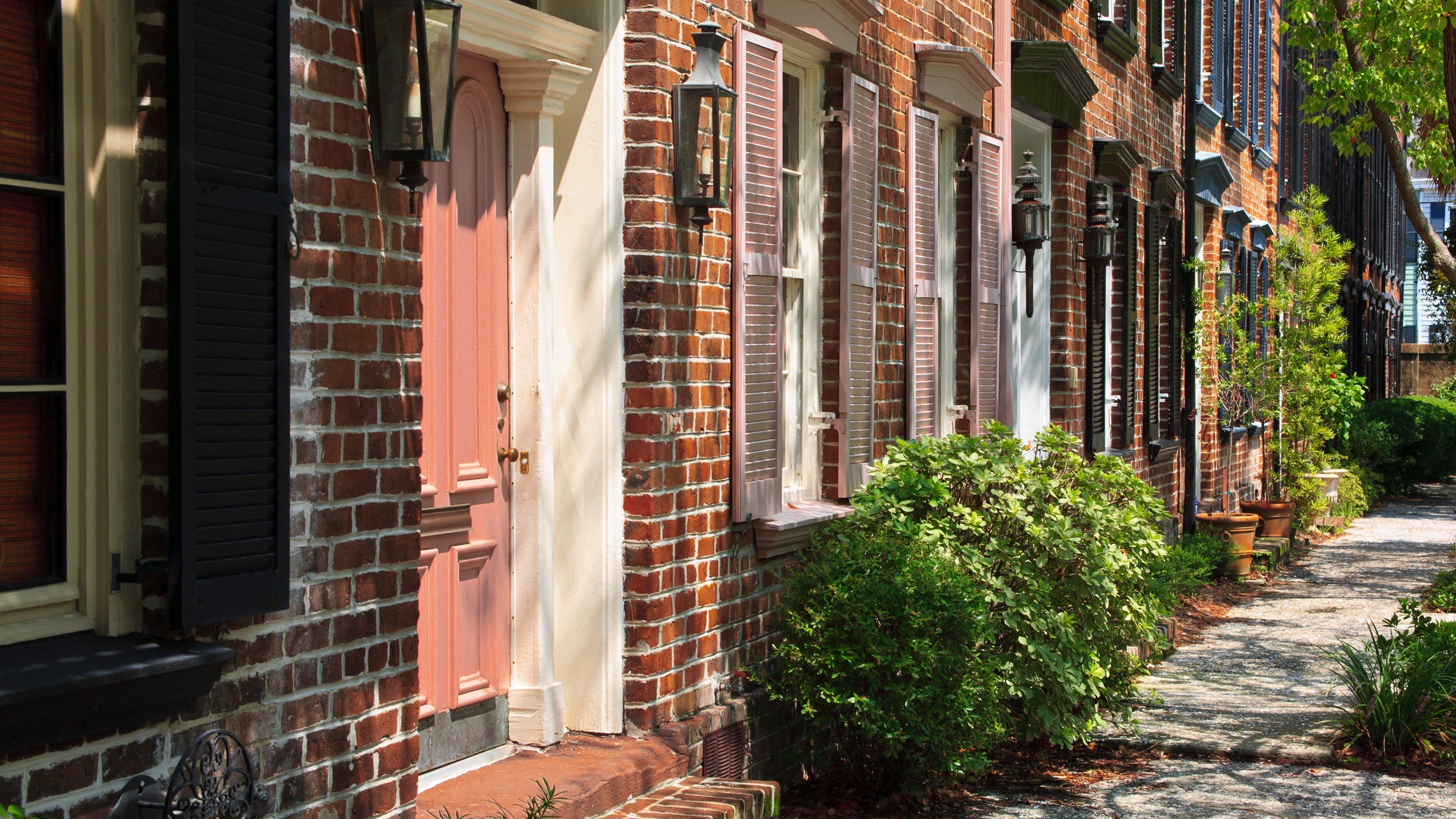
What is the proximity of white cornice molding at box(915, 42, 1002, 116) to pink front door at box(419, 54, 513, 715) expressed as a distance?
11.4 feet

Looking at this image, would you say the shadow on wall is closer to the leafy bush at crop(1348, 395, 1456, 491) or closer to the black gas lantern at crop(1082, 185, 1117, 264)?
the leafy bush at crop(1348, 395, 1456, 491)

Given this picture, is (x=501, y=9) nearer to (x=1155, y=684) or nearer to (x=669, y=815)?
(x=669, y=815)

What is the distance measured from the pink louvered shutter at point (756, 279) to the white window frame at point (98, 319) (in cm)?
293

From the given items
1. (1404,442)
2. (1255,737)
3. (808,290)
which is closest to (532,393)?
(808,290)

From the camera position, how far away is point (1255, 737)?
7289mm

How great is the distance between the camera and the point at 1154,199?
14.4 m

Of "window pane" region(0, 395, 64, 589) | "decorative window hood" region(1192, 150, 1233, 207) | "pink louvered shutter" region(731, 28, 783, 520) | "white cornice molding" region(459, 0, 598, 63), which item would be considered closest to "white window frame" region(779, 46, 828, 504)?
"pink louvered shutter" region(731, 28, 783, 520)

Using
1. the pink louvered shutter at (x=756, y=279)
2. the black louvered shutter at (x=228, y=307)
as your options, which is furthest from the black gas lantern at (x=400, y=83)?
the pink louvered shutter at (x=756, y=279)

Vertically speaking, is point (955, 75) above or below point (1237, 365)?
above

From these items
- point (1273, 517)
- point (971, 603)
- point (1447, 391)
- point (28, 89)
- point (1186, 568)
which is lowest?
point (1186, 568)

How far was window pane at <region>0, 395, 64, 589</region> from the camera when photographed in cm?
310

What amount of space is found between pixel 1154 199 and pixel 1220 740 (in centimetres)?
823

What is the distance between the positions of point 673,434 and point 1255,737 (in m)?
3.73

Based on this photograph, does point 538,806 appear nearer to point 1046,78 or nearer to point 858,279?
point 858,279
